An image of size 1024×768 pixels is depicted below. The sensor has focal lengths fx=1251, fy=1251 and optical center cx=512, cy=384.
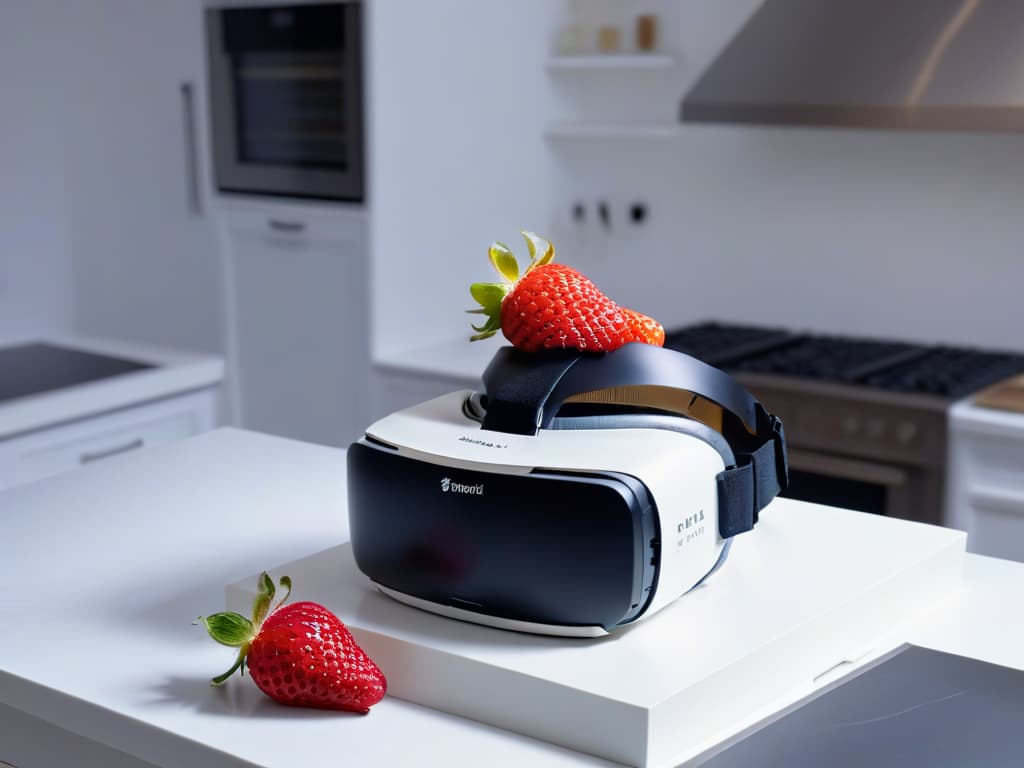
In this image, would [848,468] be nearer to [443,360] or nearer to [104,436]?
[443,360]

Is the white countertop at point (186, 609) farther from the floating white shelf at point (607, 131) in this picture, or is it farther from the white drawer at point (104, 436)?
the floating white shelf at point (607, 131)

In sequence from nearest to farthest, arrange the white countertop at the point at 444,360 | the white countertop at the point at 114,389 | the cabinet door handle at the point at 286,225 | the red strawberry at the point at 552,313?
the red strawberry at the point at 552,313, the white countertop at the point at 114,389, the white countertop at the point at 444,360, the cabinet door handle at the point at 286,225

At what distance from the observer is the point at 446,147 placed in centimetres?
323

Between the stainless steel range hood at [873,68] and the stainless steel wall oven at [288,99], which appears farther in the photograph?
the stainless steel wall oven at [288,99]

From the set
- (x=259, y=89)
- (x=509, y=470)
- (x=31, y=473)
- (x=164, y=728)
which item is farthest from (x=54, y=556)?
(x=259, y=89)

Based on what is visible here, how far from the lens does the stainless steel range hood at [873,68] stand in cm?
258

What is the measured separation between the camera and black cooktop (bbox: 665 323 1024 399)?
268cm

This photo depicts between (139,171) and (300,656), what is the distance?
279 cm

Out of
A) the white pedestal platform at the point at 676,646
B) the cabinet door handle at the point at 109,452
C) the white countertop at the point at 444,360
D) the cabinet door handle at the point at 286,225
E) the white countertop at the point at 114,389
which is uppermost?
the cabinet door handle at the point at 286,225

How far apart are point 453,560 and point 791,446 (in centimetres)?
182

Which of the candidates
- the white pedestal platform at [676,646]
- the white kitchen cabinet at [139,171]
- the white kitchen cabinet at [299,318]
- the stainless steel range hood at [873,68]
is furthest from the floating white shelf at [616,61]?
the white pedestal platform at [676,646]

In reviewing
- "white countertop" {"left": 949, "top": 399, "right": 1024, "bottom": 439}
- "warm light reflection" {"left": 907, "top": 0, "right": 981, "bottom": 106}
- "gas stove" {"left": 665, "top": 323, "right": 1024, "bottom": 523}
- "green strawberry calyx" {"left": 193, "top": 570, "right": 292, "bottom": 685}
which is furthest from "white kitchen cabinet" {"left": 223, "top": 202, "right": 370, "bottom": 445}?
"green strawberry calyx" {"left": 193, "top": 570, "right": 292, "bottom": 685}

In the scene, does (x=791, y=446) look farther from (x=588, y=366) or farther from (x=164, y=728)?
(x=164, y=728)

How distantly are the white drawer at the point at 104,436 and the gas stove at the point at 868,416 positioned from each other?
1.16 m
